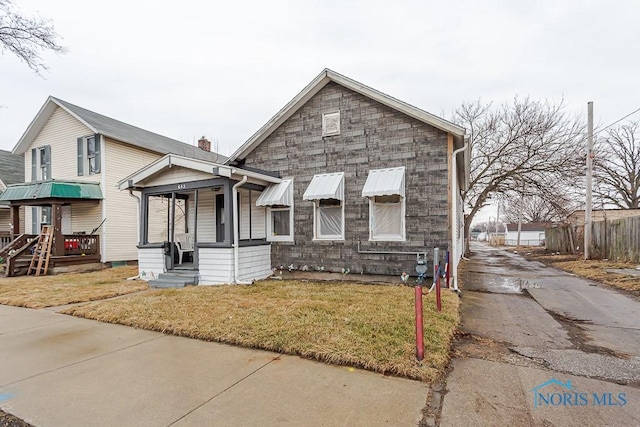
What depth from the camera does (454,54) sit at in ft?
44.1

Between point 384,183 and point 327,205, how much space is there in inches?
77.4

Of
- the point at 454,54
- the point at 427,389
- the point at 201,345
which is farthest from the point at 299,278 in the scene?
the point at 454,54

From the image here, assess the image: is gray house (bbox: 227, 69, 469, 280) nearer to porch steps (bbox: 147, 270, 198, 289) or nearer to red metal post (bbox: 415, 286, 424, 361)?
porch steps (bbox: 147, 270, 198, 289)

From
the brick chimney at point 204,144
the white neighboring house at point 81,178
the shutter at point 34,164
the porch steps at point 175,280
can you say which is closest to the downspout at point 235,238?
the porch steps at point 175,280

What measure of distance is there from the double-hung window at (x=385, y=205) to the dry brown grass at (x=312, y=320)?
1531mm

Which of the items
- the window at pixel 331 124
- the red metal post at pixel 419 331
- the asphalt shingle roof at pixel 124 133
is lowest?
the red metal post at pixel 419 331

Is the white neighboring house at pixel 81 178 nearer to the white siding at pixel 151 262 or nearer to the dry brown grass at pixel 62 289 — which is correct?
the dry brown grass at pixel 62 289

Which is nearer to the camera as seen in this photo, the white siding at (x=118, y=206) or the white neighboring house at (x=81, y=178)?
the white neighboring house at (x=81, y=178)

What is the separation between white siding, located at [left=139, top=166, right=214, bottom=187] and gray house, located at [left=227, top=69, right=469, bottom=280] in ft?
5.44

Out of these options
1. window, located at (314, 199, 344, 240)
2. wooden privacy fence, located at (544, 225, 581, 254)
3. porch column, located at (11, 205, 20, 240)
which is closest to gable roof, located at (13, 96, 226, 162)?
porch column, located at (11, 205, 20, 240)

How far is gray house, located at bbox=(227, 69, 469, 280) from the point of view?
8133mm

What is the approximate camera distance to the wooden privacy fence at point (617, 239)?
39.4 feet

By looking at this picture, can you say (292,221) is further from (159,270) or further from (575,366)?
(575,366)

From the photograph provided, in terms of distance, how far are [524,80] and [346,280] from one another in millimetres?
15878
